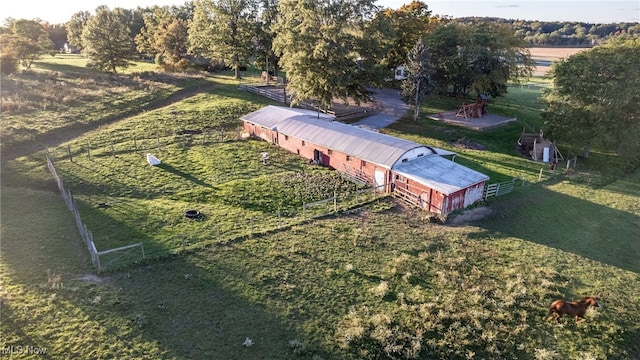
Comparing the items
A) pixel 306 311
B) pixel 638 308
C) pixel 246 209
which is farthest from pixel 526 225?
pixel 246 209

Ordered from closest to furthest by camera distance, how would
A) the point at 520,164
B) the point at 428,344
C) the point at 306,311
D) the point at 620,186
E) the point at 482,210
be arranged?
1. the point at 428,344
2. the point at 306,311
3. the point at 482,210
4. the point at 620,186
5. the point at 520,164

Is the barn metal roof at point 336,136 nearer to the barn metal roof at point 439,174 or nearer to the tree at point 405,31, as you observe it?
the barn metal roof at point 439,174

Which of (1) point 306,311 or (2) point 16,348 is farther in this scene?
(1) point 306,311

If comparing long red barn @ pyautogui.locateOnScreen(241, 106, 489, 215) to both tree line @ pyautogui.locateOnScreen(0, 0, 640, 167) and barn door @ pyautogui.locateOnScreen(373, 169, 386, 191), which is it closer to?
barn door @ pyautogui.locateOnScreen(373, 169, 386, 191)

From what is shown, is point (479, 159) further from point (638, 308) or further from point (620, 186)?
point (638, 308)

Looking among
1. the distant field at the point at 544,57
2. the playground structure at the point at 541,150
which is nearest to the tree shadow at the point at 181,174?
the playground structure at the point at 541,150

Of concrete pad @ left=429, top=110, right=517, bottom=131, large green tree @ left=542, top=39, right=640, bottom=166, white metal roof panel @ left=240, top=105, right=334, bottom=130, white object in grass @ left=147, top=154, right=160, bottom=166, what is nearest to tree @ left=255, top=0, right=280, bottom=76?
white metal roof panel @ left=240, top=105, right=334, bottom=130

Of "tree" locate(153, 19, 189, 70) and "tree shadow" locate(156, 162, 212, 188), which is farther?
"tree" locate(153, 19, 189, 70)
